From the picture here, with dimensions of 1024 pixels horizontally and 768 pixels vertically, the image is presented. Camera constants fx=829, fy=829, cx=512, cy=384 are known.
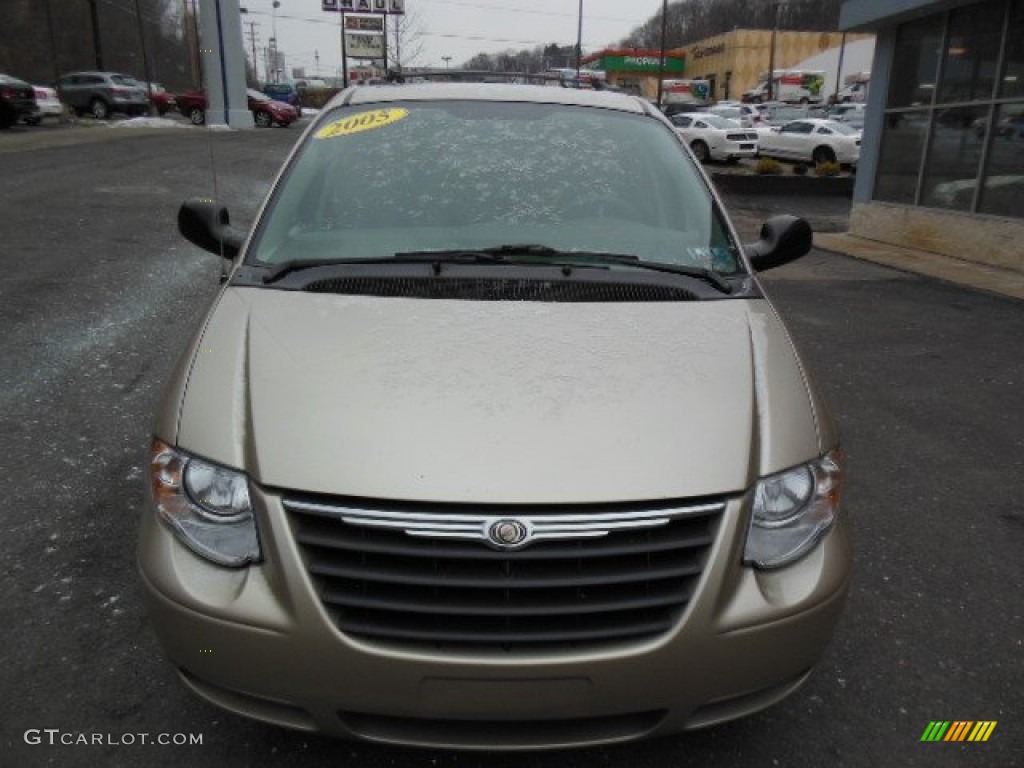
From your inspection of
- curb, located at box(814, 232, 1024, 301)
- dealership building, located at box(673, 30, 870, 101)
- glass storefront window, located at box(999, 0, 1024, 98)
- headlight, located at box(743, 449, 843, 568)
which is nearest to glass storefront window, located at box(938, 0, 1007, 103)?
glass storefront window, located at box(999, 0, 1024, 98)

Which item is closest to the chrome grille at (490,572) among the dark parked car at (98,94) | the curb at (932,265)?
the curb at (932,265)

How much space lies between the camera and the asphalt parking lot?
2342 mm

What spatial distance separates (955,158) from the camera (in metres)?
11.0


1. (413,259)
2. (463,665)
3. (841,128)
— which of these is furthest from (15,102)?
(463,665)

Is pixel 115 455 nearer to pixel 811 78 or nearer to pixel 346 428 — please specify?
pixel 346 428

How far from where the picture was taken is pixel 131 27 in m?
70.3

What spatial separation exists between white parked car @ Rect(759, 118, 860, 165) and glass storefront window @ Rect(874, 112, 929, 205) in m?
11.4

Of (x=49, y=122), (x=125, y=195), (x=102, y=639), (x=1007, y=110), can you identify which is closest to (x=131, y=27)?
(x=49, y=122)

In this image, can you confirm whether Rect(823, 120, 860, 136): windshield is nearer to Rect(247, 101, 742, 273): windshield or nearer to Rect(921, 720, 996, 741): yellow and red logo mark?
Rect(247, 101, 742, 273): windshield

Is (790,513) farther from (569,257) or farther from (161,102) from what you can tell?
(161,102)

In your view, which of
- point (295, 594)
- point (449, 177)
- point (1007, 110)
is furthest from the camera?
point (1007, 110)

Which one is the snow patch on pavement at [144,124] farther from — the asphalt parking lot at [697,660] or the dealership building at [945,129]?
the dealership building at [945,129]

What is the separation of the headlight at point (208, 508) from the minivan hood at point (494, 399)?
5 cm

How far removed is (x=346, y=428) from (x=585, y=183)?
1.65 m
